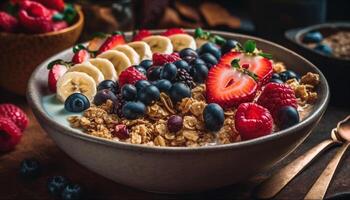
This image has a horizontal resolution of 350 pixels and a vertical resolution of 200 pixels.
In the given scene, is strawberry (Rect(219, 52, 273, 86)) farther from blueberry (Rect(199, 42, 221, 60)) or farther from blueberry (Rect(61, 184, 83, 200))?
blueberry (Rect(61, 184, 83, 200))

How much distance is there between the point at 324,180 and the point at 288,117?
0.40 ft

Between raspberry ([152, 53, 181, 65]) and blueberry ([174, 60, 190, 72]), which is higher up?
blueberry ([174, 60, 190, 72])

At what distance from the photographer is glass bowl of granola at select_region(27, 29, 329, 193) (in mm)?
839

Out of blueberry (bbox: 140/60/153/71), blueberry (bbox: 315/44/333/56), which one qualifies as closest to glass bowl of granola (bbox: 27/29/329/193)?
blueberry (bbox: 140/60/153/71)

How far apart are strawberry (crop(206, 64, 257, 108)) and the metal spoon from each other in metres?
0.18

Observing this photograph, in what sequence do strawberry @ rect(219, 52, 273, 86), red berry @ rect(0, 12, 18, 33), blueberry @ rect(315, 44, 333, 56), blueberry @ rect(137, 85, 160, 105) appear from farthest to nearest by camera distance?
blueberry @ rect(315, 44, 333, 56) < red berry @ rect(0, 12, 18, 33) < strawberry @ rect(219, 52, 273, 86) < blueberry @ rect(137, 85, 160, 105)

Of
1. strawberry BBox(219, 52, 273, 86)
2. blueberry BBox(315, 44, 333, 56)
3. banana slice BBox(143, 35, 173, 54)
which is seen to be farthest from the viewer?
blueberry BBox(315, 44, 333, 56)

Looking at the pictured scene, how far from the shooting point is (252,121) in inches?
34.3

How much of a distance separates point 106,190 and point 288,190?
310mm

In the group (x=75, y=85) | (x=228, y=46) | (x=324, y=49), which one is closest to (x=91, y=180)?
(x=75, y=85)

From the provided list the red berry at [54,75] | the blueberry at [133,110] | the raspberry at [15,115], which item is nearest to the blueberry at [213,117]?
the blueberry at [133,110]

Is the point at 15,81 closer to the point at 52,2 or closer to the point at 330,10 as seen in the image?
the point at 52,2

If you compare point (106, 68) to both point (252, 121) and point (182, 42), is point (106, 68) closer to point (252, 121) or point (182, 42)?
point (182, 42)

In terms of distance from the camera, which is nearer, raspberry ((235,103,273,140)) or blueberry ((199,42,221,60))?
raspberry ((235,103,273,140))
